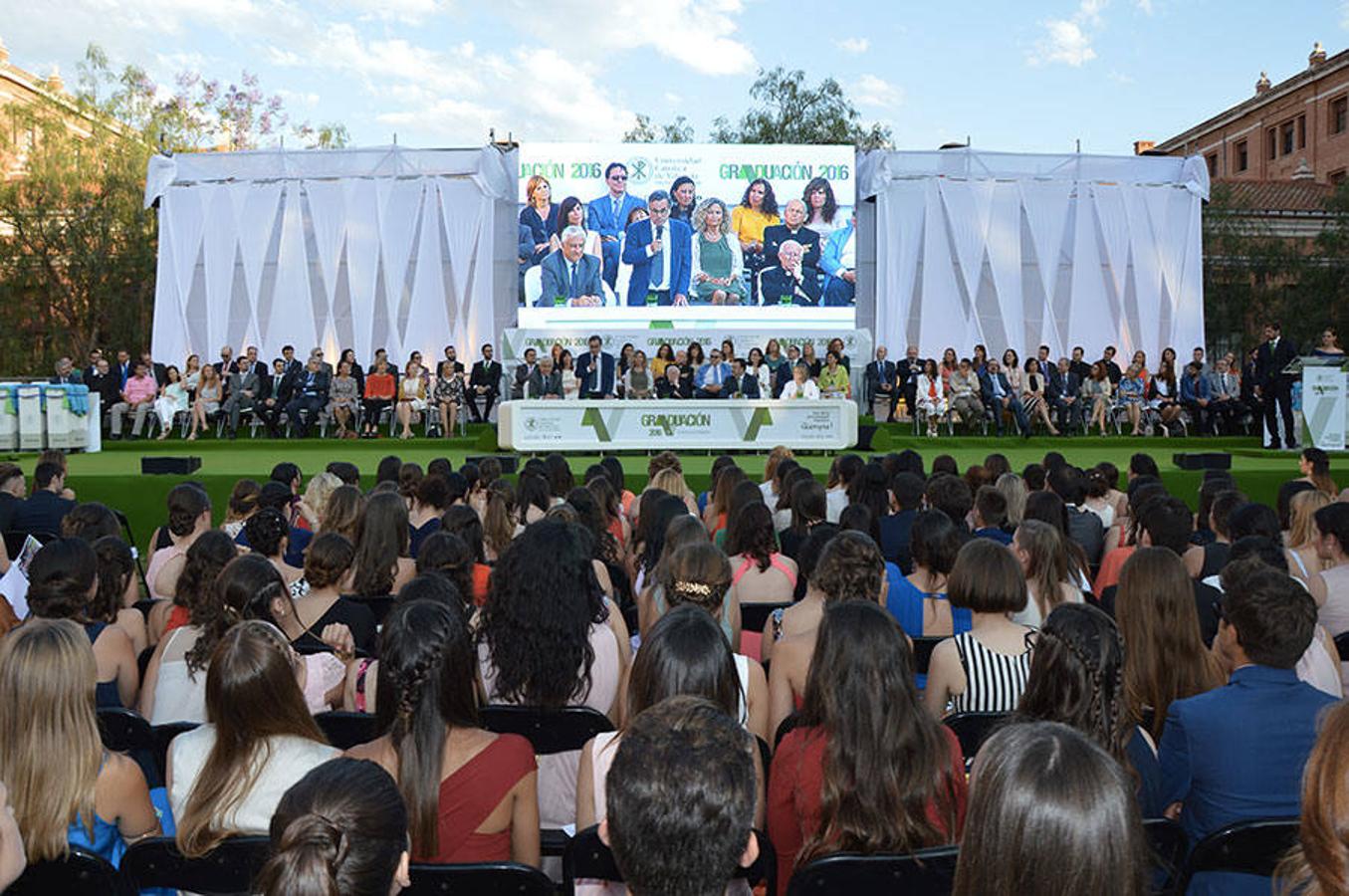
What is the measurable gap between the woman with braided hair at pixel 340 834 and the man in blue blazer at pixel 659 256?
1664cm

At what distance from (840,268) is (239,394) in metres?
9.44

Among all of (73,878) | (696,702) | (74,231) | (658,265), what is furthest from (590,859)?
(74,231)

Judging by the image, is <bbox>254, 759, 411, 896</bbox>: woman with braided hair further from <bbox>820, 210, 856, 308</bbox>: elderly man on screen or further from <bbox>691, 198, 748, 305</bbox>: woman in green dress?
<bbox>820, 210, 856, 308</bbox>: elderly man on screen

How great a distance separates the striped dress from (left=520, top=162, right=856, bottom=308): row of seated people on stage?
15046 millimetres

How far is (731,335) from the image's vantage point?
1762 centimetres

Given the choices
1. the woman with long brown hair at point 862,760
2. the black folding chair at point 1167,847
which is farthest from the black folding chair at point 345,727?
the black folding chair at point 1167,847

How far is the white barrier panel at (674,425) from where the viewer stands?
1254 centimetres

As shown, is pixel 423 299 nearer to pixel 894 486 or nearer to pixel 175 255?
pixel 175 255

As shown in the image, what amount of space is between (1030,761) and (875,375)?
1545cm

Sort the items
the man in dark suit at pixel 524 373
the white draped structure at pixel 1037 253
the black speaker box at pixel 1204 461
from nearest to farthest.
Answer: the black speaker box at pixel 1204 461
the man in dark suit at pixel 524 373
the white draped structure at pixel 1037 253

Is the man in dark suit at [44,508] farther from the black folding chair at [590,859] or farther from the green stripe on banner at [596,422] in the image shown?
the green stripe on banner at [596,422]

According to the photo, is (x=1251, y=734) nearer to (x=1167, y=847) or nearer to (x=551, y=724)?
(x=1167, y=847)

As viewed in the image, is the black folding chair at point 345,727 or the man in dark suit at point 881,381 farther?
the man in dark suit at point 881,381

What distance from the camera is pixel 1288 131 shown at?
37750 millimetres
